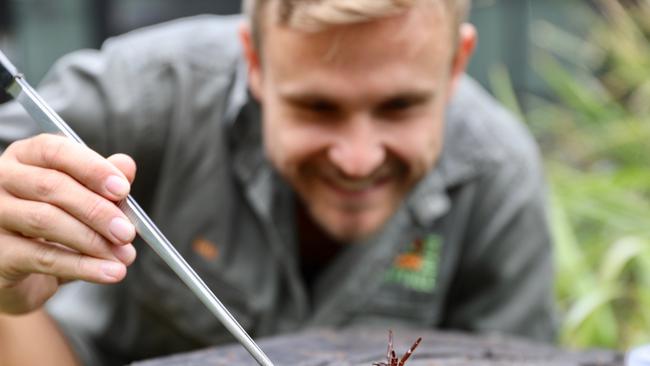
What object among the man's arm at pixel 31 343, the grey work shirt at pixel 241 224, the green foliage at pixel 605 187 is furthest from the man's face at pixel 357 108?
the green foliage at pixel 605 187

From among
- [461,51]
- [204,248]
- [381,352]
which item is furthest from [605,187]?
[381,352]

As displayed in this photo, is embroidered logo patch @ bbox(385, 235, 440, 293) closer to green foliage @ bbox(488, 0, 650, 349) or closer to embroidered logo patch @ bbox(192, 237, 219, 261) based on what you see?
embroidered logo patch @ bbox(192, 237, 219, 261)

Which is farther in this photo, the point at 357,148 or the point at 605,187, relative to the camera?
the point at 605,187

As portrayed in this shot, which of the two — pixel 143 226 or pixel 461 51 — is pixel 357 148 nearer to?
pixel 461 51

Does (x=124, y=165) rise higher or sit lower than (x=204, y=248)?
higher

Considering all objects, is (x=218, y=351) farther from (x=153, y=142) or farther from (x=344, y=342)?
(x=153, y=142)

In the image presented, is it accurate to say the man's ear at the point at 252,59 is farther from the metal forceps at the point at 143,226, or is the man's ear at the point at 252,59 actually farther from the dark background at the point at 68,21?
the dark background at the point at 68,21

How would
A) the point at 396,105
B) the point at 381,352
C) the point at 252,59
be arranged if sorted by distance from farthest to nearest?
the point at 252,59 → the point at 396,105 → the point at 381,352
